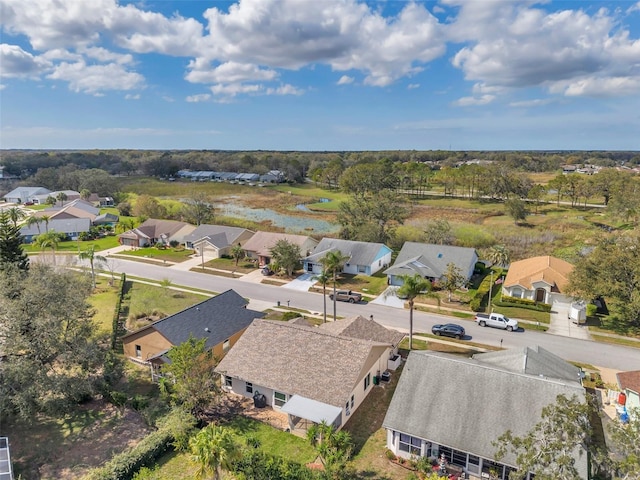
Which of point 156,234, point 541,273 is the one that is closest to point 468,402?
point 541,273

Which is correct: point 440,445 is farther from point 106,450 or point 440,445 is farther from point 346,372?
point 106,450

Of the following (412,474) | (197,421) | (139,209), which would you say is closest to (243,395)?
(197,421)

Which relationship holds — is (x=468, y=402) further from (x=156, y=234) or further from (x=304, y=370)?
(x=156, y=234)

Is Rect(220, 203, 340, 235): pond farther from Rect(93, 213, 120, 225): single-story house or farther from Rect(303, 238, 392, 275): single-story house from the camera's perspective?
Rect(93, 213, 120, 225): single-story house

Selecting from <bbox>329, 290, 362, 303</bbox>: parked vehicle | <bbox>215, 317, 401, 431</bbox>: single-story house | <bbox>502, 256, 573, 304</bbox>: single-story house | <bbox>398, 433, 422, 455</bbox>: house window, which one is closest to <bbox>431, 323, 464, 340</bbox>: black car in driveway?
<bbox>215, 317, 401, 431</bbox>: single-story house

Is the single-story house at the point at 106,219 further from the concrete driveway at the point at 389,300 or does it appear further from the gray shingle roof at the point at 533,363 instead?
the gray shingle roof at the point at 533,363

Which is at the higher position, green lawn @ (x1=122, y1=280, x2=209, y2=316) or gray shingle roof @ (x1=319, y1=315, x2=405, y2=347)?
gray shingle roof @ (x1=319, y1=315, x2=405, y2=347)
